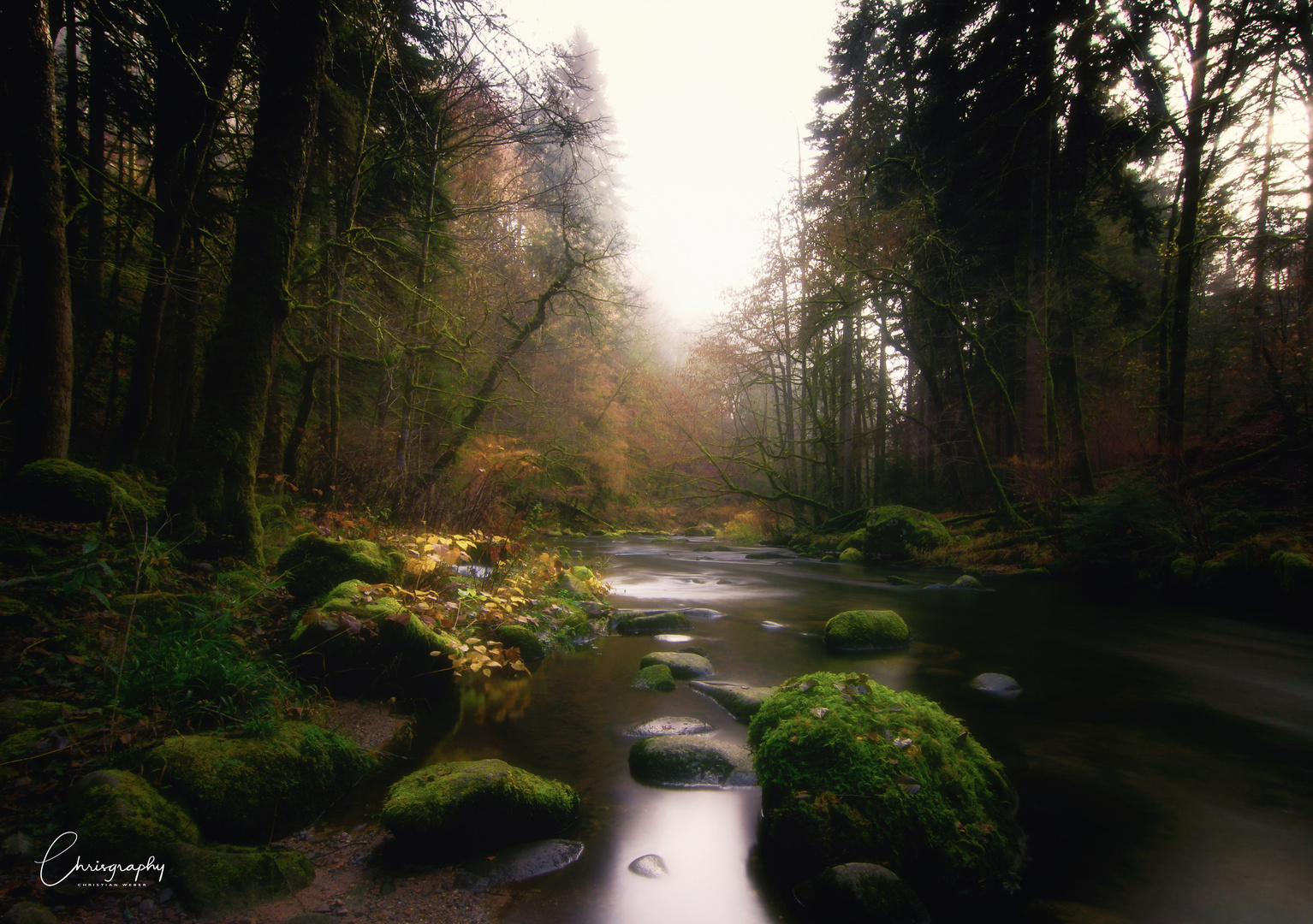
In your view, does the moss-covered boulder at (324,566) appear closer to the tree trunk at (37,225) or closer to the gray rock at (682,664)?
the tree trunk at (37,225)

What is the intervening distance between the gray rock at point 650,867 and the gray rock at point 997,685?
3682 mm

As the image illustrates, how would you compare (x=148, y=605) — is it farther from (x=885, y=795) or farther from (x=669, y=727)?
(x=885, y=795)

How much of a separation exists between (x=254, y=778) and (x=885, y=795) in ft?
9.23

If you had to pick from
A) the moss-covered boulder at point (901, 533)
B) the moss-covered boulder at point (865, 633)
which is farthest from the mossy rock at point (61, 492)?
the moss-covered boulder at point (901, 533)

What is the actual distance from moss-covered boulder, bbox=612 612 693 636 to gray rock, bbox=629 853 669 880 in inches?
165

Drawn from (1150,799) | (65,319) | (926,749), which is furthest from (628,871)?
(65,319)

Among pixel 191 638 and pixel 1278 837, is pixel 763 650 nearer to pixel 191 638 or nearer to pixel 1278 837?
pixel 1278 837

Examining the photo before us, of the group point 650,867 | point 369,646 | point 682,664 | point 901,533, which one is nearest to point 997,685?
point 682,664

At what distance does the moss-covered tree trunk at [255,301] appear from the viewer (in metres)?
4.49

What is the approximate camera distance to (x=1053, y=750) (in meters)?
3.80

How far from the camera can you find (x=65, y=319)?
183 inches

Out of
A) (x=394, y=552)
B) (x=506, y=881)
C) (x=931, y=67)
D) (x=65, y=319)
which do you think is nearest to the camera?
(x=506, y=881)

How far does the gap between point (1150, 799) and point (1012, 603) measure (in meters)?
6.23

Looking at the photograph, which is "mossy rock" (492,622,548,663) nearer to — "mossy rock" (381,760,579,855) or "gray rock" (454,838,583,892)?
"mossy rock" (381,760,579,855)
